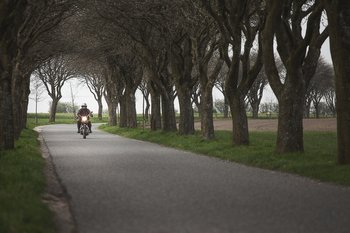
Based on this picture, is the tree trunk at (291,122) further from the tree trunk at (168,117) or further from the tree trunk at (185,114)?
the tree trunk at (168,117)

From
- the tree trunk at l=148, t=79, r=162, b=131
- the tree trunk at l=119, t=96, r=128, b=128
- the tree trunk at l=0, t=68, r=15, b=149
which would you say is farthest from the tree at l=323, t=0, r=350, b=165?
the tree trunk at l=119, t=96, r=128, b=128

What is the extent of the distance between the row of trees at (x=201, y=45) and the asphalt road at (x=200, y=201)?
2958mm

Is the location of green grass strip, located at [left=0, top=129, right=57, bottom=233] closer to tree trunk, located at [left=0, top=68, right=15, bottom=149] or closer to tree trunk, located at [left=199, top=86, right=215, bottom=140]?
tree trunk, located at [left=0, top=68, right=15, bottom=149]

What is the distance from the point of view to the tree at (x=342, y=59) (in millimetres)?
8445

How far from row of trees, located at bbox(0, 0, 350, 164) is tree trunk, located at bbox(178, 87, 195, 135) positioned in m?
0.05

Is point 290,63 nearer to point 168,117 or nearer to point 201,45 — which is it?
point 201,45

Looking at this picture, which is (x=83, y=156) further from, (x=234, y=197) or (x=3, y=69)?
(x=234, y=197)

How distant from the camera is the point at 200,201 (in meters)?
5.70

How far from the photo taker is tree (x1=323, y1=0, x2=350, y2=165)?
27.7 ft

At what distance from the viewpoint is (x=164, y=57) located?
22.1 meters

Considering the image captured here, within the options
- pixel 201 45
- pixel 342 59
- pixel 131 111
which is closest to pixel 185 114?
pixel 201 45

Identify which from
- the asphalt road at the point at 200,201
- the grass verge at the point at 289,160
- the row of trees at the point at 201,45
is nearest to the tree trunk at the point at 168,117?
the row of trees at the point at 201,45

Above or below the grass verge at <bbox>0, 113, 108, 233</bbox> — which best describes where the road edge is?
below

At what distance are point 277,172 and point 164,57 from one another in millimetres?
14347
